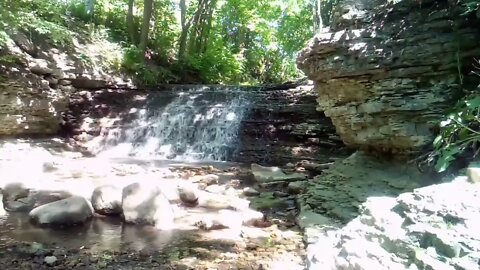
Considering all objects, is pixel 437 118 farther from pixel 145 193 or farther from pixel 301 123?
pixel 301 123

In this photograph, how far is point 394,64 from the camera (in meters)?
5.99

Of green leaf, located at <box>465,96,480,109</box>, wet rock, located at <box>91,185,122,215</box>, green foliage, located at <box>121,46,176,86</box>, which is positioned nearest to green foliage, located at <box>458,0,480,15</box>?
green leaf, located at <box>465,96,480,109</box>

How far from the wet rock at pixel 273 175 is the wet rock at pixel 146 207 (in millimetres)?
2849

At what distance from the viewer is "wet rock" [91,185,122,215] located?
217 inches

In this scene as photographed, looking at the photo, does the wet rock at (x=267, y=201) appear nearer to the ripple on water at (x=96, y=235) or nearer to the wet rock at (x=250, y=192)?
the wet rock at (x=250, y=192)

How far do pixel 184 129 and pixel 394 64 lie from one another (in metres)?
6.63

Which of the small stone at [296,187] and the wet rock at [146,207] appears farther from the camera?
the small stone at [296,187]

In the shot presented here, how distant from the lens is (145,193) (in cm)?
541

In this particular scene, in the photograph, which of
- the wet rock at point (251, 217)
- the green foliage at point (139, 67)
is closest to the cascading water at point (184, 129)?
the green foliage at point (139, 67)

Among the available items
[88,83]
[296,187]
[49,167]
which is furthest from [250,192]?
[88,83]

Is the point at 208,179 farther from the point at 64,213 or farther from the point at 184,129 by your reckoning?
the point at 184,129

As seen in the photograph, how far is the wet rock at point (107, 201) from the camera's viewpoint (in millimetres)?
5504

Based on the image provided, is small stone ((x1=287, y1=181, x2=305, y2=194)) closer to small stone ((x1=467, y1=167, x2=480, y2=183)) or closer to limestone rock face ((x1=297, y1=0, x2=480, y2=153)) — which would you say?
limestone rock face ((x1=297, y1=0, x2=480, y2=153))

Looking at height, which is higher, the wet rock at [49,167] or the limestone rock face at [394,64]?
the limestone rock face at [394,64]
